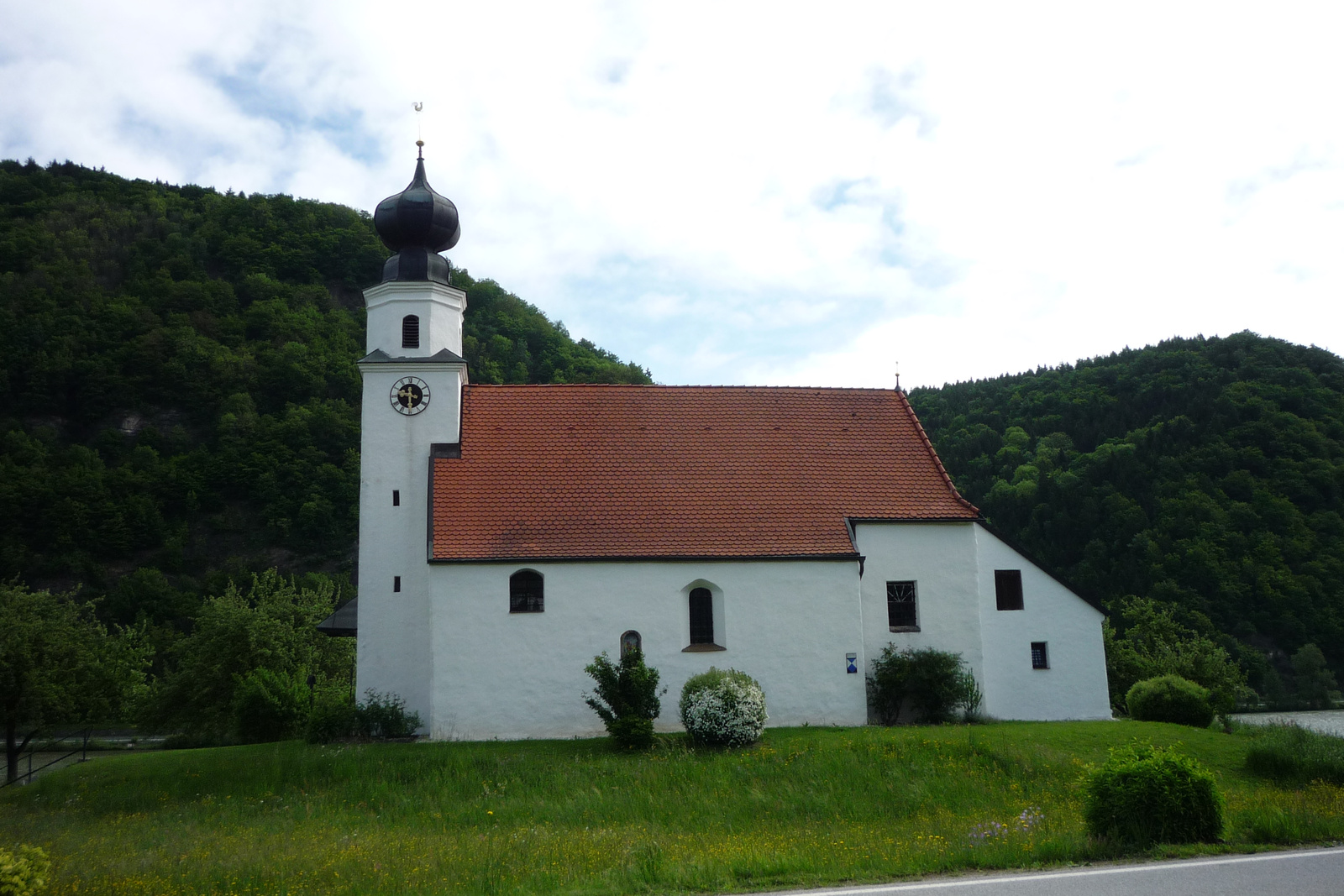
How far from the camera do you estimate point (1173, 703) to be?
21.8 m

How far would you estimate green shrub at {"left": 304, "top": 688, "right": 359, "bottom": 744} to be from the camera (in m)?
20.6

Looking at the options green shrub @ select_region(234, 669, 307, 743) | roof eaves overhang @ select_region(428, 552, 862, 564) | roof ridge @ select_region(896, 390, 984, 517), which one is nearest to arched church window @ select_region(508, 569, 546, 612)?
roof eaves overhang @ select_region(428, 552, 862, 564)

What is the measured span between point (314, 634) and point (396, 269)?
18778 mm

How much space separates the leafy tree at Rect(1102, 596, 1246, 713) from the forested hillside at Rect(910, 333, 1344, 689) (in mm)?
10709

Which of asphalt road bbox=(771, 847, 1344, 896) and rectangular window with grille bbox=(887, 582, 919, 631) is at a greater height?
rectangular window with grille bbox=(887, 582, 919, 631)

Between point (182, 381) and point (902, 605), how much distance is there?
4995 cm

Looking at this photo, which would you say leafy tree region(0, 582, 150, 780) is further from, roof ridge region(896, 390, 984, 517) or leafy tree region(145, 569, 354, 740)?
roof ridge region(896, 390, 984, 517)

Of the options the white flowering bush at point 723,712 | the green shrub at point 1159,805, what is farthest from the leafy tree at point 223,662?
the green shrub at point 1159,805

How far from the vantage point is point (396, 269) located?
24625 millimetres

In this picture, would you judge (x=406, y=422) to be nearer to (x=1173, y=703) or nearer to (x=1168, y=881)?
(x=1168, y=881)

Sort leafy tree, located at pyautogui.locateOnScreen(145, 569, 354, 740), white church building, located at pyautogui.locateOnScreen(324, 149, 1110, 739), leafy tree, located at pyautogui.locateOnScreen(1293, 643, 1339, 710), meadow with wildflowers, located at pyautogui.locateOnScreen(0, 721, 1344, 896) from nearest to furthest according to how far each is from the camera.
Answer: meadow with wildflowers, located at pyautogui.locateOnScreen(0, 721, 1344, 896), white church building, located at pyautogui.locateOnScreen(324, 149, 1110, 739), leafy tree, located at pyautogui.locateOnScreen(145, 569, 354, 740), leafy tree, located at pyautogui.locateOnScreen(1293, 643, 1339, 710)

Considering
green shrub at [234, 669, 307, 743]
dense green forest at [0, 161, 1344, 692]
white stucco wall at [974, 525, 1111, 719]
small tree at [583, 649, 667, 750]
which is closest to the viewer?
small tree at [583, 649, 667, 750]

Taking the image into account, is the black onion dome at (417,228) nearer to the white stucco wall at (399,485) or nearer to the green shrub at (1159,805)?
the white stucco wall at (399,485)

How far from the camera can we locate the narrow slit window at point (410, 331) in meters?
24.3
